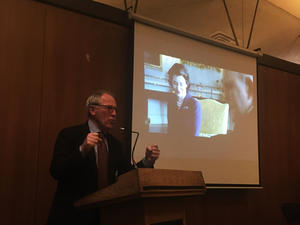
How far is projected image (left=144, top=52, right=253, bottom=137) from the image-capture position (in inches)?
125

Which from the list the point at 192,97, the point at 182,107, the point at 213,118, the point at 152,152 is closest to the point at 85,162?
the point at 152,152

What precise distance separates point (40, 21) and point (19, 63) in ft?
1.31

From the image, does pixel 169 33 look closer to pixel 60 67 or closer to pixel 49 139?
pixel 60 67

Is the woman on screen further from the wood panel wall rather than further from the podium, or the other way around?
the podium

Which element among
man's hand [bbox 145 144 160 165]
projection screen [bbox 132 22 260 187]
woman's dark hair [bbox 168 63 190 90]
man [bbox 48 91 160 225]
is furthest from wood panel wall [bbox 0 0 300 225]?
man's hand [bbox 145 144 160 165]

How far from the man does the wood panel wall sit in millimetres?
817

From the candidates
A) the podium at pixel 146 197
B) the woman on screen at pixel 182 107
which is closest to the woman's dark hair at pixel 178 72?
the woman on screen at pixel 182 107

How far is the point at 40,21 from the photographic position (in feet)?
9.02

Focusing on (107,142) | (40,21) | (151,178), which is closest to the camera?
(151,178)

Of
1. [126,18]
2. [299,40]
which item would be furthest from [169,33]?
[299,40]

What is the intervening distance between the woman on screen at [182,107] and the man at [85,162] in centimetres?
131

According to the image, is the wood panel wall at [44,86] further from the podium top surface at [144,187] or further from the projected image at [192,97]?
the podium top surface at [144,187]

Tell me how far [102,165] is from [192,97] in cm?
177

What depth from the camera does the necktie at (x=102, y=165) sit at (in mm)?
1820
